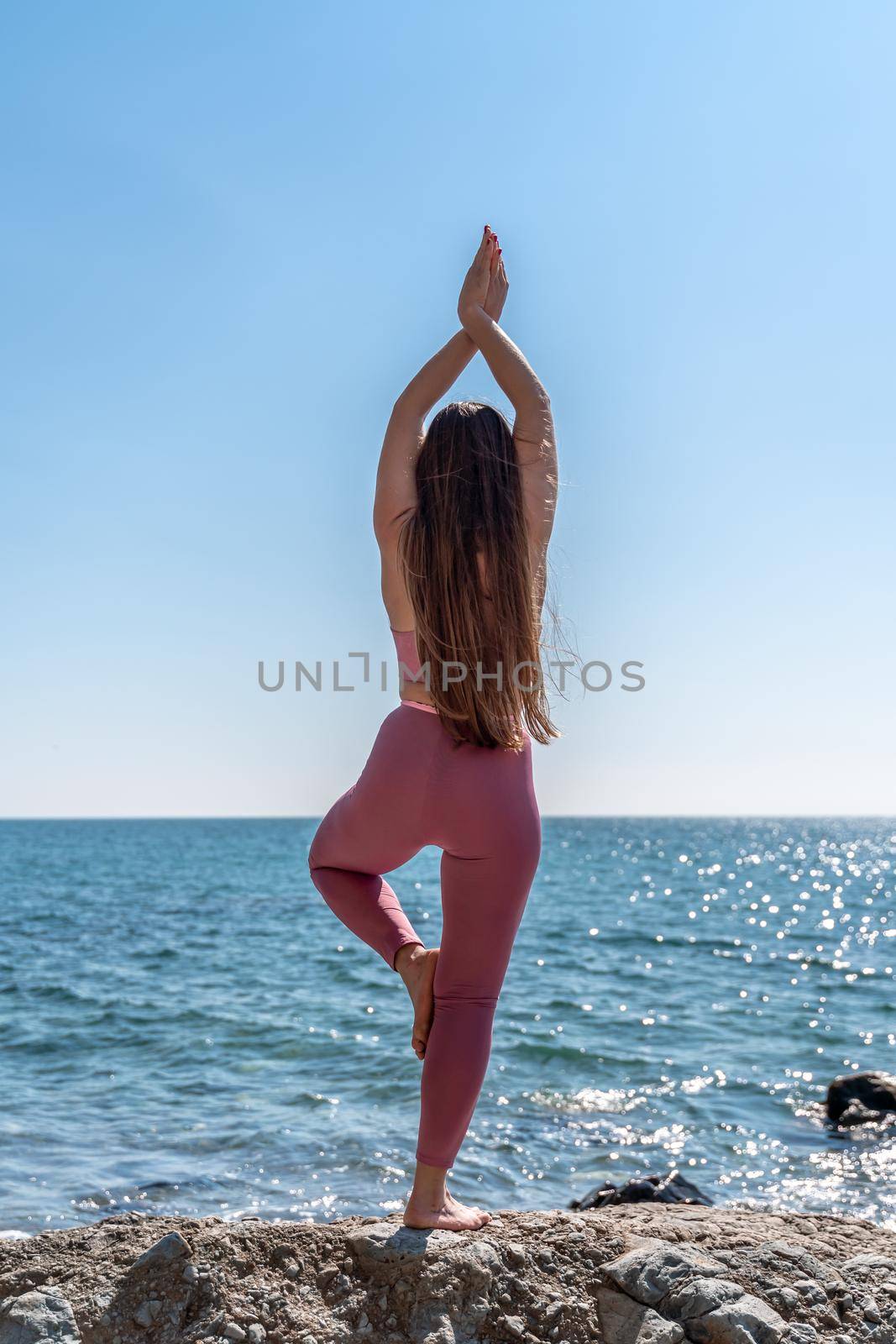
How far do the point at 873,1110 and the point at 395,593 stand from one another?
832cm

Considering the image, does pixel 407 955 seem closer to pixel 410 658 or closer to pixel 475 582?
pixel 410 658

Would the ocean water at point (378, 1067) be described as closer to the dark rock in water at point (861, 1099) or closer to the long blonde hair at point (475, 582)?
the dark rock in water at point (861, 1099)

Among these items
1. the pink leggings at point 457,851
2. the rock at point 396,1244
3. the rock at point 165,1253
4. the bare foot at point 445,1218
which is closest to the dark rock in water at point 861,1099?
the bare foot at point 445,1218

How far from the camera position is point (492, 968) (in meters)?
2.68

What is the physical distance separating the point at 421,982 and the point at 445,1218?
66 cm

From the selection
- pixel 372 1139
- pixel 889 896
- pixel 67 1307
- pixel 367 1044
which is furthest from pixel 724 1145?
pixel 889 896

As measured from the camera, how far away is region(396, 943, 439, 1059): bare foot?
268 centimetres

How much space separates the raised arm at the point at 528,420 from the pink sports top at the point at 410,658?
1.22ft

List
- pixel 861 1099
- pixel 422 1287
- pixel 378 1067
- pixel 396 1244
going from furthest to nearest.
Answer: pixel 378 1067, pixel 861 1099, pixel 396 1244, pixel 422 1287

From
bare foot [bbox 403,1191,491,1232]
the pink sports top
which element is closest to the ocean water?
bare foot [bbox 403,1191,491,1232]

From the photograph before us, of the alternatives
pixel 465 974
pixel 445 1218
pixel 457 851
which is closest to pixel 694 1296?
pixel 445 1218

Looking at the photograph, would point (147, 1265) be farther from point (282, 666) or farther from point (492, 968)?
point (282, 666)

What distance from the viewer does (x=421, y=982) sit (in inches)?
105

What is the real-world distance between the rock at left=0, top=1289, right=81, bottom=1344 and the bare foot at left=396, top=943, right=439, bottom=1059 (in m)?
1.00
